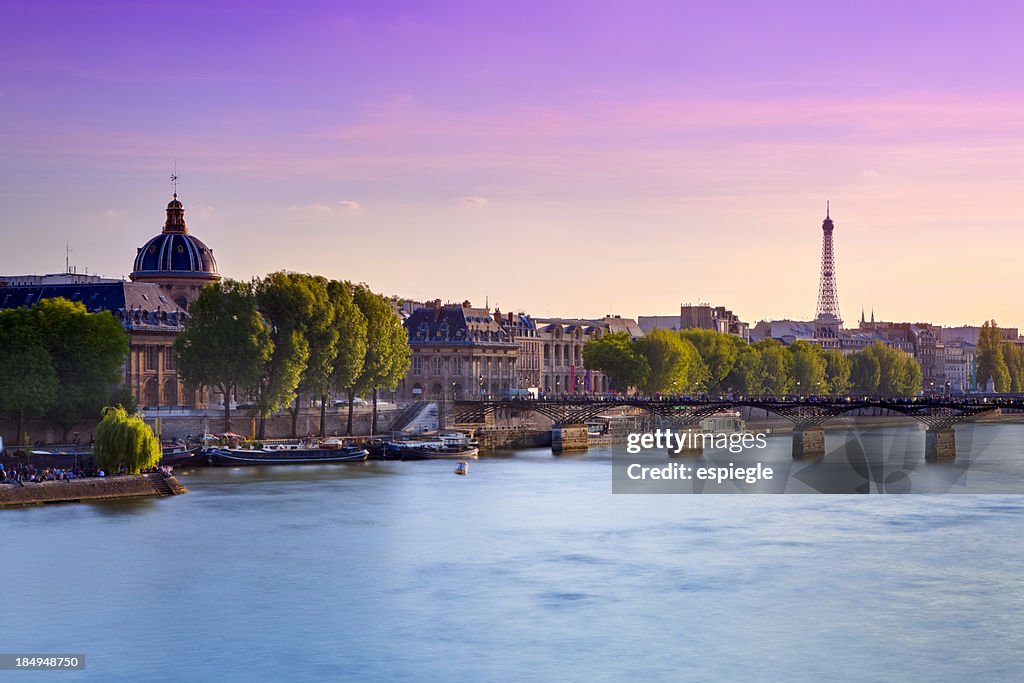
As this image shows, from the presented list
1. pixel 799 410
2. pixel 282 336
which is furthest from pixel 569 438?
pixel 282 336

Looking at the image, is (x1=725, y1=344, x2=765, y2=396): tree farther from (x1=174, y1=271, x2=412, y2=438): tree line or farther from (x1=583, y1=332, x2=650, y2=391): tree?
(x1=174, y1=271, x2=412, y2=438): tree line

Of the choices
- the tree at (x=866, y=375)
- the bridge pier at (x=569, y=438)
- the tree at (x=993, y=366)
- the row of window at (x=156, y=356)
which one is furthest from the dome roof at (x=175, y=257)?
the tree at (x=993, y=366)

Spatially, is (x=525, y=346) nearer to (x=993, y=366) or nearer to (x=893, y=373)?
(x=893, y=373)

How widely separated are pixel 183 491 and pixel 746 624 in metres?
31.1

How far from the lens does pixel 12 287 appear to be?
10194 centimetres

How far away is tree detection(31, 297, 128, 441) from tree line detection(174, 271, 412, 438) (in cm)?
725

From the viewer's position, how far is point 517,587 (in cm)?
4603

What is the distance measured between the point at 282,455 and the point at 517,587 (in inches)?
1527

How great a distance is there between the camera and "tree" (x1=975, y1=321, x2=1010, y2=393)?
194 meters
